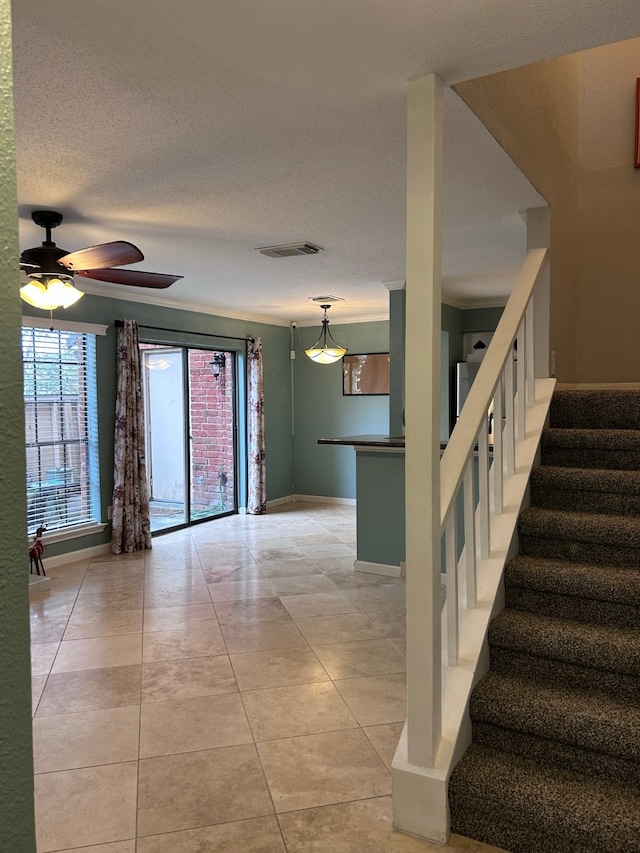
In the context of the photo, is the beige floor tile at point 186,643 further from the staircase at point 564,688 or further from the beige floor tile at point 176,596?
the staircase at point 564,688

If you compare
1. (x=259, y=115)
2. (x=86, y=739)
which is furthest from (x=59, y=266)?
(x=86, y=739)

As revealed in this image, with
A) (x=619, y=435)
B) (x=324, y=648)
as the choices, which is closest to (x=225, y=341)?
(x=324, y=648)

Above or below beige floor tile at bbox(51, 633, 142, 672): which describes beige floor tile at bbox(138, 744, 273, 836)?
below

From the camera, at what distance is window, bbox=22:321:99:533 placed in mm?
5180

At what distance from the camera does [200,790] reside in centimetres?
226

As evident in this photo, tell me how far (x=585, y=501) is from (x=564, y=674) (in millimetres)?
845

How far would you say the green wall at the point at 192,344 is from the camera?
5.70 meters

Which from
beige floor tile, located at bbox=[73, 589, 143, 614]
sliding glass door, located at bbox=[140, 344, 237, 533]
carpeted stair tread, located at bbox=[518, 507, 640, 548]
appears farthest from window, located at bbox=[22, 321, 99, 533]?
carpeted stair tread, located at bbox=[518, 507, 640, 548]

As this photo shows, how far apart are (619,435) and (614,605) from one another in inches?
37.1

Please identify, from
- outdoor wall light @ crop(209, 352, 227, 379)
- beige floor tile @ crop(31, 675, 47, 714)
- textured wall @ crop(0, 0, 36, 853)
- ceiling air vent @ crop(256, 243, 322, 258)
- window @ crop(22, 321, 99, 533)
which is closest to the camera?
textured wall @ crop(0, 0, 36, 853)

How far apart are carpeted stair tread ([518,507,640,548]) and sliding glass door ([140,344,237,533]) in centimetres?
480

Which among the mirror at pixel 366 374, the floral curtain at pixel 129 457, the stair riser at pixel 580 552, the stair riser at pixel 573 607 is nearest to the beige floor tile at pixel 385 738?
the stair riser at pixel 573 607

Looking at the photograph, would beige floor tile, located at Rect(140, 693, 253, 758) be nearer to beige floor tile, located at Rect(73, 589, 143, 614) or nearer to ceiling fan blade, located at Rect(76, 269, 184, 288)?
beige floor tile, located at Rect(73, 589, 143, 614)

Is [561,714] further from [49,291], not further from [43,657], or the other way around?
[49,291]
